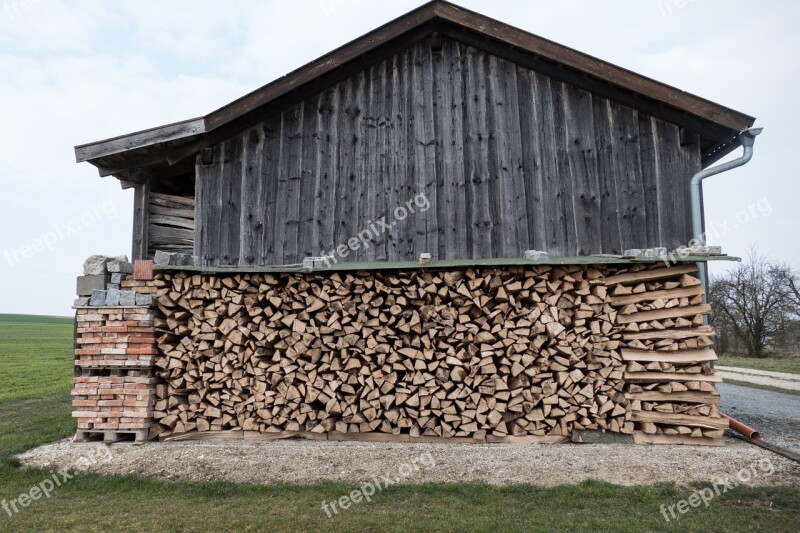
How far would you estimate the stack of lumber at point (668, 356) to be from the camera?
21.5 feet

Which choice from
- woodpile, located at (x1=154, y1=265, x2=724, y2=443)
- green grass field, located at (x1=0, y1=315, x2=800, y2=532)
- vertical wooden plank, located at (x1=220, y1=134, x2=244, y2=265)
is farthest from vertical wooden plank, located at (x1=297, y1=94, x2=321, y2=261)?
green grass field, located at (x1=0, y1=315, x2=800, y2=532)

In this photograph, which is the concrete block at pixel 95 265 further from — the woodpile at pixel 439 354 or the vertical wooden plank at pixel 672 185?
the vertical wooden plank at pixel 672 185

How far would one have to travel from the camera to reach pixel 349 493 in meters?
5.09

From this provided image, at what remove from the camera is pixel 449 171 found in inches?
294

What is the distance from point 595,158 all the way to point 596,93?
957mm

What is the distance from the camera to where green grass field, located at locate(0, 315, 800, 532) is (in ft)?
14.4

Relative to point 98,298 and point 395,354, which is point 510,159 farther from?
point 98,298

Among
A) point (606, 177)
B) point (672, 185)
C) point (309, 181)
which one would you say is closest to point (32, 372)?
point (309, 181)

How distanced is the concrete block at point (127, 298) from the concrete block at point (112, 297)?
0.16ft

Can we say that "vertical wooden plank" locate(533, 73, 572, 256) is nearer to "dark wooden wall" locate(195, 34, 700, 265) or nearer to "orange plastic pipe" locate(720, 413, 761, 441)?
"dark wooden wall" locate(195, 34, 700, 265)

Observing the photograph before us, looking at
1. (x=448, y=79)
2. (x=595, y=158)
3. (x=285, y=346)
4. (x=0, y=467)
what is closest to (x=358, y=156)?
(x=448, y=79)

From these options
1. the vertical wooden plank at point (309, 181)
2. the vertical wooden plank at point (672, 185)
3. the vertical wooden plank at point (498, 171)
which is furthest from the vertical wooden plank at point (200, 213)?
the vertical wooden plank at point (672, 185)

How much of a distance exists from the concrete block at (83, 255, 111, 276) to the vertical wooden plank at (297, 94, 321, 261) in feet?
8.73

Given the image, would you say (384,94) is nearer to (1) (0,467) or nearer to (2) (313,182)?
(2) (313,182)
